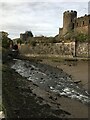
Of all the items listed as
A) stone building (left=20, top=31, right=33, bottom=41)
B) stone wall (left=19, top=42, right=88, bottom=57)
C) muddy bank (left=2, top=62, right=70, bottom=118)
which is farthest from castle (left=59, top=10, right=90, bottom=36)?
muddy bank (left=2, top=62, right=70, bottom=118)

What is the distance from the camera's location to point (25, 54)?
66.8m

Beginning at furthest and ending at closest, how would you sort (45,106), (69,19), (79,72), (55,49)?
1. (69,19)
2. (55,49)
3. (79,72)
4. (45,106)

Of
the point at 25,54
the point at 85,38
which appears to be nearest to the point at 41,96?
the point at 85,38

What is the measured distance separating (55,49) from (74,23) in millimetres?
11945

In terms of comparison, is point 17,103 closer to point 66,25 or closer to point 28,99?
point 28,99

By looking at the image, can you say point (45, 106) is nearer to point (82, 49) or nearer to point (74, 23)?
point (82, 49)

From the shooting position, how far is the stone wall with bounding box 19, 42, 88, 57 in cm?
5591

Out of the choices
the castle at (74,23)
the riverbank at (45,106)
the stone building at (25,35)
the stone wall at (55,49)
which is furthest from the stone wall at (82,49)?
the riverbank at (45,106)

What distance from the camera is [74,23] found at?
227ft

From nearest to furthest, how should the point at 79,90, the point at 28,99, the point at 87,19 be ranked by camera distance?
the point at 28,99, the point at 79,90, the point at 87,19

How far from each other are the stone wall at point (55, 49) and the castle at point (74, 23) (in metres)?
8.56

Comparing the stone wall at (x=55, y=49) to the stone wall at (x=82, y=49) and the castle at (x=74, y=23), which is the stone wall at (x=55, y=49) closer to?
the stone wall at (x=82, y=49)

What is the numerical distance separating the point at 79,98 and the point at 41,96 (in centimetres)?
258

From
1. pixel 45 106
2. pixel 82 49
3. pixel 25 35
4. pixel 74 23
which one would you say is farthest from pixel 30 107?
pixel 25 35
